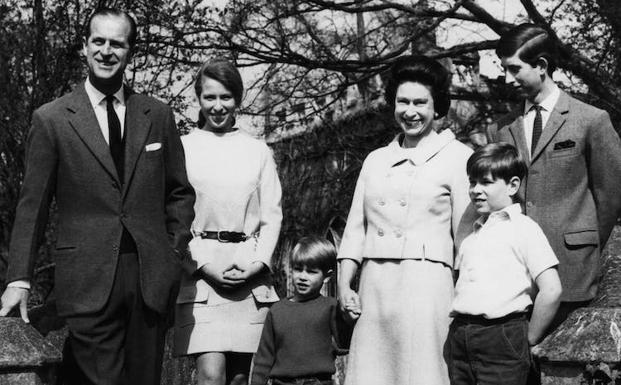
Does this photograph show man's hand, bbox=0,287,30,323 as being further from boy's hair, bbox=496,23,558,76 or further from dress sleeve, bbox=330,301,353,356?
boy's hair, bbox=496,23,558,76

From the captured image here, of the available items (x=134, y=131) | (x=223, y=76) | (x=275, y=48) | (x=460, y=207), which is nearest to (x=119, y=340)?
(x=134, y=131)

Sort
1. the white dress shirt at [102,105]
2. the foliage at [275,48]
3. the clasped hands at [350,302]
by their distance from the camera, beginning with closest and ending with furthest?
the white dress shirt at [102,105] → the clasped hands at [350,302] → the foliage at [275,48]

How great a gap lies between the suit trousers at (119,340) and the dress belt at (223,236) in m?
0.75

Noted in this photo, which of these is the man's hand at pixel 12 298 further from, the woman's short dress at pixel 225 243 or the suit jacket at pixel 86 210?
the woman's short dress at pixel 225 243

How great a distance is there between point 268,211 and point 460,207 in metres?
1.10

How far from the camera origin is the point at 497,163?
465 centimetres

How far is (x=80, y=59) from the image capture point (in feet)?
37.9

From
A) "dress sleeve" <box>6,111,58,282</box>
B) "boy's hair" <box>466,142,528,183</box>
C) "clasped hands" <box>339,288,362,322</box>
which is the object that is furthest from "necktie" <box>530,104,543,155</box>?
"dress sleeve" <box>6,111,58,282</box>

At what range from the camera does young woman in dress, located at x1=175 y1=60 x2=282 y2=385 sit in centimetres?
535

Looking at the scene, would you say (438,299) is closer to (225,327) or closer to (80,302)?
(225,327)

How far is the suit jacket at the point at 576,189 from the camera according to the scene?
4.80 metres

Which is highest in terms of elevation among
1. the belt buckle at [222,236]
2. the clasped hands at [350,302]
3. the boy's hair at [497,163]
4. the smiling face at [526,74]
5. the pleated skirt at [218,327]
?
the smiling face at [526,74]

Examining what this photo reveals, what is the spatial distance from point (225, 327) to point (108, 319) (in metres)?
0.89

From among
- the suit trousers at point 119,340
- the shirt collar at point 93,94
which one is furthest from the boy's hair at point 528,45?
the suit trousers at point 119,340
